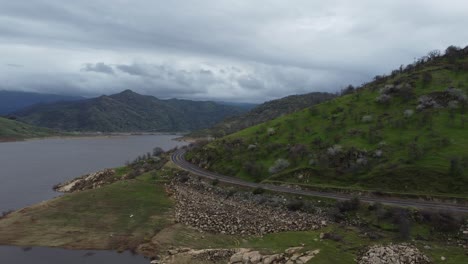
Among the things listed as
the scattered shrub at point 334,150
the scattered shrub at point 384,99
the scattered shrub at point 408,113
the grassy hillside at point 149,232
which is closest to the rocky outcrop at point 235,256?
the grassy hillside at point 149,232

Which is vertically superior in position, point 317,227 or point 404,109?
point 404,109

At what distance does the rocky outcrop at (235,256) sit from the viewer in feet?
138

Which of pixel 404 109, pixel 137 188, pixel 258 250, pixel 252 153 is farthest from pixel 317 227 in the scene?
pixel 404 109

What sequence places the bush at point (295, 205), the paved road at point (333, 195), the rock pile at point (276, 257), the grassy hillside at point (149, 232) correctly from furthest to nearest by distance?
the bush at point (295, 205) → the paved road at point (333, 195) → the grassy hillside at point (149, 232) → the rock pile at point (276, 257)

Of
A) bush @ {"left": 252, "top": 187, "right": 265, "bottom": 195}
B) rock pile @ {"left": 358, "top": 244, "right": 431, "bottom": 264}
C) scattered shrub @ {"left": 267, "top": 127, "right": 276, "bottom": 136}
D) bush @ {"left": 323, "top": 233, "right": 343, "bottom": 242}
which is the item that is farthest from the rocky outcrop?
scattered shrub @ {"left": 267, "top": 127, "right": 276, "bottom": 136}

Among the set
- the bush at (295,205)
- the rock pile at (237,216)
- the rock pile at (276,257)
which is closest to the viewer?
the rock pile at (276,257)

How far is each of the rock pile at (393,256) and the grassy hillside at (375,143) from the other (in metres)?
30.8

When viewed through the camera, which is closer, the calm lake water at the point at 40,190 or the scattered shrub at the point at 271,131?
the calm lake water at the point at 40,190

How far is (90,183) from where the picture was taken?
4412 inches

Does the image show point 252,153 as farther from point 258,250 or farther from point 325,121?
point 258,250

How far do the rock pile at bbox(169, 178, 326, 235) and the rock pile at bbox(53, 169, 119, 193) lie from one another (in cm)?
3799

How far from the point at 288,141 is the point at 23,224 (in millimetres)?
67007

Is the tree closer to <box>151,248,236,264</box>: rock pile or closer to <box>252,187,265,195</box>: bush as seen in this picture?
<box>252,187,265,195</box>: bush

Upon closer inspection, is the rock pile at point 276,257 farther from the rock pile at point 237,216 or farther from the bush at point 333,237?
the rock pile at point 237,216
